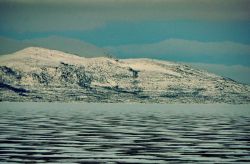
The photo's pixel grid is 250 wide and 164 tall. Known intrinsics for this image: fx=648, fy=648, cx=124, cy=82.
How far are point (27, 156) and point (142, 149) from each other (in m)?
11.4

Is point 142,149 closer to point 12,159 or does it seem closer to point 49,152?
point 49,152

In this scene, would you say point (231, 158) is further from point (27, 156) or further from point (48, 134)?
point (48, 134)

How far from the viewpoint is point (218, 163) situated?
4738 cm

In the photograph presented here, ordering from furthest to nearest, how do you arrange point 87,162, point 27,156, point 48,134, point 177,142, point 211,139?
point 48,134 → point 211,139 → point 177,142 → point 27,156 → point 87,162

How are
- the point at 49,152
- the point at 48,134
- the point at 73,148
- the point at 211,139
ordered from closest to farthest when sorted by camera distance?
1. the point at 49,152
2. the point at 73,148
3. the point at 211,139
4. the point at 48,134

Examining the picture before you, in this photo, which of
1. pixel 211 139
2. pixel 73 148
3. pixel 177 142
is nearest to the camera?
pixel 73 148

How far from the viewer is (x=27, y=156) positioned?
5028 cm

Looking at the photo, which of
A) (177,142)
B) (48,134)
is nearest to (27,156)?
(177,142)

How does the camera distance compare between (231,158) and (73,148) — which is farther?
(73,148)

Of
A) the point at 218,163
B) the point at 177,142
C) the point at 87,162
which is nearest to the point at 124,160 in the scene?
the point at 87,162

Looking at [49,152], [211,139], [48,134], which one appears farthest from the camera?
[48,134]

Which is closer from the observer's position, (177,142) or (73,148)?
(73,148)

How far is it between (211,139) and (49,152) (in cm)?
2313

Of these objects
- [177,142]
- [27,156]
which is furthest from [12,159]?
[177,142]
